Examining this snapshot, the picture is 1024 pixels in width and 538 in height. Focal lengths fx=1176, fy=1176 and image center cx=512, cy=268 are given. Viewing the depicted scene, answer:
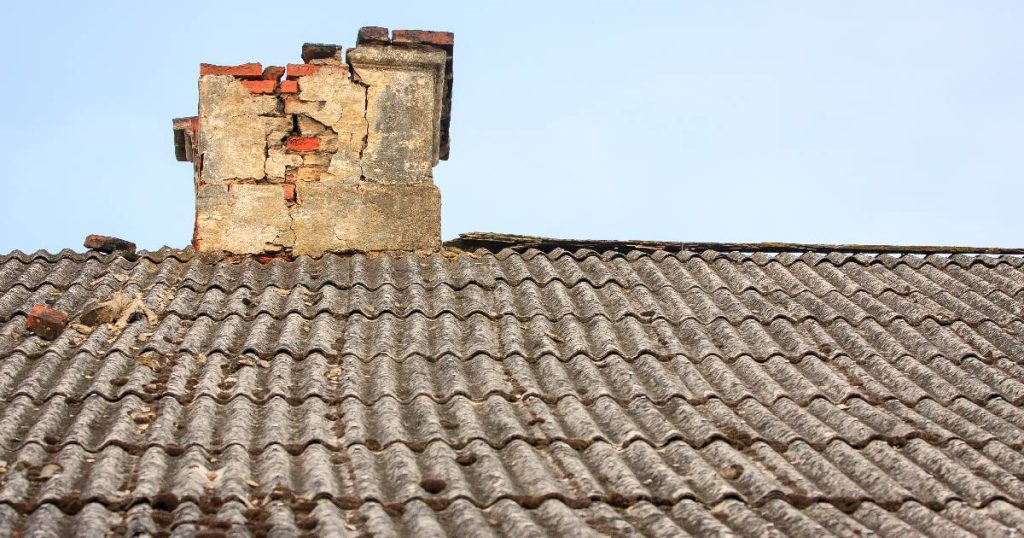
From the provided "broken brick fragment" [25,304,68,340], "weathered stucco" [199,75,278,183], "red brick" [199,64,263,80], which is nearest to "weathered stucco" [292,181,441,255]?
"weathered stucco" [199,75,278,183]

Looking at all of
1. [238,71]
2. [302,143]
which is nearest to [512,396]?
[302,143]

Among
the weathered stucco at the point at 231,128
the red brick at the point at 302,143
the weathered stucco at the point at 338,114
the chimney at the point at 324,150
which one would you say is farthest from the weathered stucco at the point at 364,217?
the weathered stucco at the point at 231,128

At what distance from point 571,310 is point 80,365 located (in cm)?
223

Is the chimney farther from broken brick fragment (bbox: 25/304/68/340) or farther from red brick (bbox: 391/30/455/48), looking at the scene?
broken brick fragment (bbox: 25/304/68/340)

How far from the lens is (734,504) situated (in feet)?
12.0

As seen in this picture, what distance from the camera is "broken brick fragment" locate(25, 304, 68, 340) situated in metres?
5.21

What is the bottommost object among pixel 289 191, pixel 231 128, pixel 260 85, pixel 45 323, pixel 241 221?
pixel 45 323

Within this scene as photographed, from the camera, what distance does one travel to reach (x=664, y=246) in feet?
23.1

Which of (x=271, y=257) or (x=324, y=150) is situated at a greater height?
(x=324, y=150)

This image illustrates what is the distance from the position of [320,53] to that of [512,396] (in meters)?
3.21

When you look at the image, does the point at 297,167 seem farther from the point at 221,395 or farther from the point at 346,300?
the point at 221,395

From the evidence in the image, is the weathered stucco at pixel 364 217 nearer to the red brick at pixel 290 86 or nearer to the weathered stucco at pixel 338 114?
the weathered stucco at pixel 338 114

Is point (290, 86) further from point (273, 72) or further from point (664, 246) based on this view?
point (664, 246)

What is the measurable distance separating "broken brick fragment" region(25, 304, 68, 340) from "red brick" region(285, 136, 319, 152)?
6.62ft
